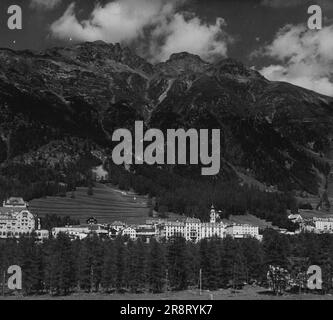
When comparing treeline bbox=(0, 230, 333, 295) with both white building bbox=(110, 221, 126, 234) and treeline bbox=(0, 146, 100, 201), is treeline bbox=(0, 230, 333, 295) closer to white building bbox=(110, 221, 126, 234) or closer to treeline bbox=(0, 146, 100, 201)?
white building bbox=(110, 221, 126, 234)

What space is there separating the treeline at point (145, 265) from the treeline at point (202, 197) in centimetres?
8054

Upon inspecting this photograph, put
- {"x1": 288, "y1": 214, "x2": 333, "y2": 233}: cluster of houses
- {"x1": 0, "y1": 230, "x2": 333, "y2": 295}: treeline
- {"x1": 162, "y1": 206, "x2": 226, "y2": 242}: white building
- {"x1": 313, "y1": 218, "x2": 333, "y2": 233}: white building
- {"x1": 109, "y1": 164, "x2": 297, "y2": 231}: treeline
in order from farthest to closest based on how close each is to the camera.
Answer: {"x1": 109, "y1": 164, "x2": 297, "y2": 231}: treeline → {"x1": 313, "y1": 218, "x2": 333, "y2": 233}: white building → {"x1": 288, "y1": 214, "x2": 333, "y2": 233}: cluster of houses → {"x1": 162, "y1": 206, "x2": 226, "y2": 242}: white building → {"x1": 0, "y1": 230, "x2": 333, "y2": 295}: treeline

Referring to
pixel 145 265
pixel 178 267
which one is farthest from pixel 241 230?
pixel 145 265

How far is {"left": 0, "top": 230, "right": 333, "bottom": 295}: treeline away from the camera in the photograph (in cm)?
6366

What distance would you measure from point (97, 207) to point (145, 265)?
84.8 meters

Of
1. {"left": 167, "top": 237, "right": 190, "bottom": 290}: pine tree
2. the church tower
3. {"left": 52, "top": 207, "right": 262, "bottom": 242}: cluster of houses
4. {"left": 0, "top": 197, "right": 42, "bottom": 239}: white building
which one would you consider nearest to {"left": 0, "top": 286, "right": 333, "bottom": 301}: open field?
{"left": 167, "top": 237, "right": 190, "bottom": 290}: pine tree

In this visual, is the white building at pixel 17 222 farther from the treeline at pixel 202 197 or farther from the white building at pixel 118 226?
the treeline at pixel 202 197

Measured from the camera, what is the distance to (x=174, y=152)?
198625 mm

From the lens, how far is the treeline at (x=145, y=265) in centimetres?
6366

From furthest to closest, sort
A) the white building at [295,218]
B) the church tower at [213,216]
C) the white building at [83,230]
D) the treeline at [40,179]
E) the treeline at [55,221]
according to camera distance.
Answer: the white building at [295,218]
the treeline at [40,179]
the church tower at [213,216]
the treeline at [55,221]
the white building at [83,230]

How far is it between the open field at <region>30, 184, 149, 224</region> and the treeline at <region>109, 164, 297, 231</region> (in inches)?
293

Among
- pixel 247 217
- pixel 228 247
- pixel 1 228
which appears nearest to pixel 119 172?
pixel 247 217

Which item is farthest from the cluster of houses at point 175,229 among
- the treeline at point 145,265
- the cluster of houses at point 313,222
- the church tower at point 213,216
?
the treeline at point 145,265
